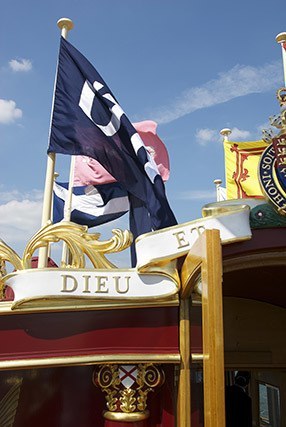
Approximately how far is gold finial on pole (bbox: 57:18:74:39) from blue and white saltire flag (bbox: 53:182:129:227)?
2.76m

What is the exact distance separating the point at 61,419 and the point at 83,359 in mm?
796

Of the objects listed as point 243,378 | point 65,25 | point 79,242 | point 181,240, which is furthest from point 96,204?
point 181,240

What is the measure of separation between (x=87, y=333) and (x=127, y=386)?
23.6 inches

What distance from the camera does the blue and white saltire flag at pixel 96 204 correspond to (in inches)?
325

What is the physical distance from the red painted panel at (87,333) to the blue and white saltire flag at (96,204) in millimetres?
4175

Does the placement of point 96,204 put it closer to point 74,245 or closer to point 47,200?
point 47,200

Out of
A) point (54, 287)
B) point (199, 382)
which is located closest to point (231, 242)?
point (199, 382)

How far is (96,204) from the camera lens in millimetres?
9016

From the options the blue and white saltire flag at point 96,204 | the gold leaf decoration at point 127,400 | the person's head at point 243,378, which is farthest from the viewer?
the blue and white saltire flag at point 96,204

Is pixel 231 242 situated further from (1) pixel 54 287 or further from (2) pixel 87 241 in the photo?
(1) pixel 54 287

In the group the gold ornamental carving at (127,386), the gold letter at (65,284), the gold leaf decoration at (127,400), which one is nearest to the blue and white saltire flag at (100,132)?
the gold letter at (65,284)

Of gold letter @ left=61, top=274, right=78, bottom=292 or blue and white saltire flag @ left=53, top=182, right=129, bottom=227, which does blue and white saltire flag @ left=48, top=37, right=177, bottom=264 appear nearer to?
blue and white saltire flag @ left=53, top=182, right=129, bottom=227

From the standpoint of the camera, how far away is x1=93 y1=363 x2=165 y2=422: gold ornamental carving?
4.01m

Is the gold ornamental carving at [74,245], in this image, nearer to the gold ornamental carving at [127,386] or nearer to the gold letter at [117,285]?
the gold letter at [117,285]
